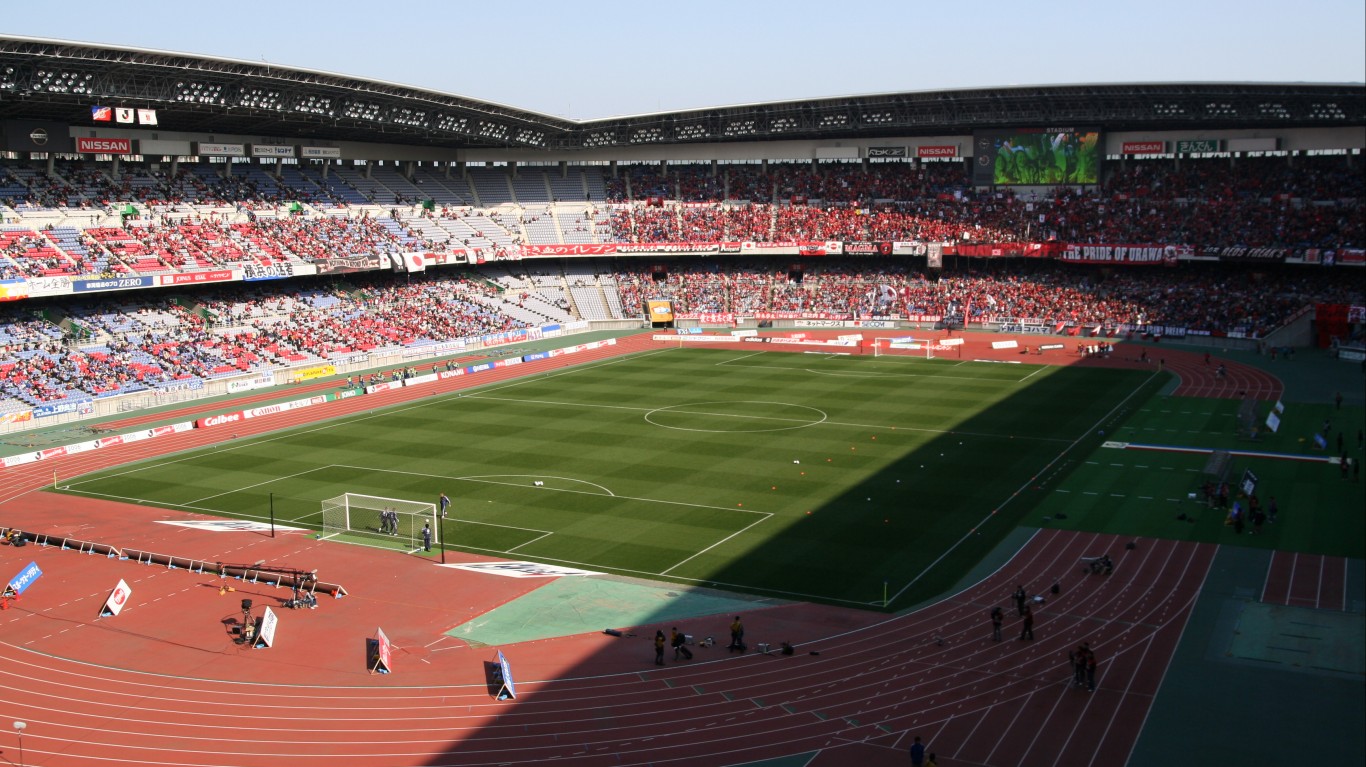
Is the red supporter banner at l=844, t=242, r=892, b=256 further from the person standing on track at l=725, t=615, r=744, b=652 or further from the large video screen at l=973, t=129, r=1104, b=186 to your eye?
the person standing on track at l=725, t=615, r=744, b=652

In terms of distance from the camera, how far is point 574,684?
2512cm

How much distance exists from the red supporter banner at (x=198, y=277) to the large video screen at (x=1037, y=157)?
57.7m

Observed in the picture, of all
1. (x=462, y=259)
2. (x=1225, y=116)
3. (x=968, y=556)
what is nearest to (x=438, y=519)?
(x=968, y=556)

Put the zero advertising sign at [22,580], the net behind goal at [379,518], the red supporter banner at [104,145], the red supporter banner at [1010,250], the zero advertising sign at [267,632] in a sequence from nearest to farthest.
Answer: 1. the zero advertising sign at [267,632]
2. the zero advertising sign at [22,580]
3. the net behind goal at [379,518]
4. the red supporter banner at [104,145]
5. the red supporter banner at [1010,250]

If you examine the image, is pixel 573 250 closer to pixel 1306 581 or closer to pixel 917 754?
pixel 1306 581

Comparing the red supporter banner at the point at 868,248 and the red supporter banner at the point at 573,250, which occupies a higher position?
the red supporter banner at the point at 573,250

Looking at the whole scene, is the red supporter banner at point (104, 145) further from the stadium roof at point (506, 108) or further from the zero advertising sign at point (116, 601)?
the zero advertising sign at point (116, 601)

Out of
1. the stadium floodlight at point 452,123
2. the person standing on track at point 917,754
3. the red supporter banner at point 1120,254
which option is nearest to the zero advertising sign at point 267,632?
the person standing on track at point 917,754

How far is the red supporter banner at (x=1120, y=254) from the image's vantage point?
81312mm

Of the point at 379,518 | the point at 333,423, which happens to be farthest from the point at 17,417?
the point at 379,518

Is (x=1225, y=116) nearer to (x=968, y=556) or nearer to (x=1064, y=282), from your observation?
(x=1064, y=282)

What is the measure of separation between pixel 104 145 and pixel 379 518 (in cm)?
4711

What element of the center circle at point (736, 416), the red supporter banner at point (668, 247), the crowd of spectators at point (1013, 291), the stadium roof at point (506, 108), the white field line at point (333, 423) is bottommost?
the center circle at point (736, 416)

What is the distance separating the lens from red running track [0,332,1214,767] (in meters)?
22.2
